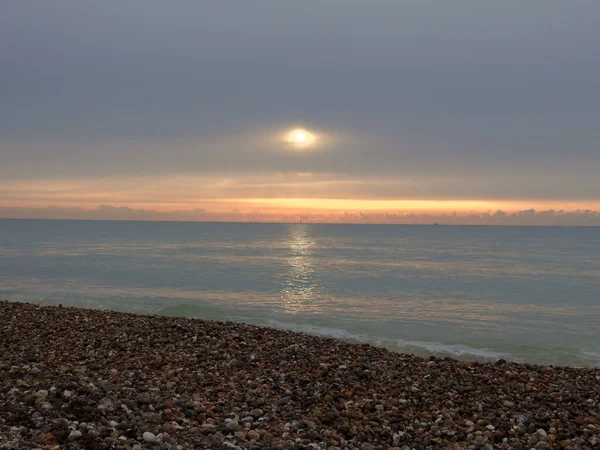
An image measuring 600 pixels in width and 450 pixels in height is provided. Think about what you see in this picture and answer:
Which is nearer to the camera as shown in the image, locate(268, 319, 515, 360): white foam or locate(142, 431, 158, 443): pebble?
locate(142, 431, 158, 443): pebble

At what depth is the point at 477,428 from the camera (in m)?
8.45

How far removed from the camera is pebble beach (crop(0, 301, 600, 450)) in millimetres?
7293

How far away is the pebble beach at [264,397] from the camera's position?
23.9 ft

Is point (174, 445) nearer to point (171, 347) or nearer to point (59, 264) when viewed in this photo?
point (171, 347)

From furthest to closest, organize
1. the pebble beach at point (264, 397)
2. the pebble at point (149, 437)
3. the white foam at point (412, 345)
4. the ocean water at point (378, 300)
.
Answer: the ocean water at point (378, 300), the white foam at point (412, 345), the pebble beach at point (264, 397), the pebble at point (149, 437)

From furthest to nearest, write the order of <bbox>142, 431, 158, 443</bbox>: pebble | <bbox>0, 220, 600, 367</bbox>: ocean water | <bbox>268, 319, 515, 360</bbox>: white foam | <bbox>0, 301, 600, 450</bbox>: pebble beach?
1. <bbox>0, 220, 600, 367</bbox>: ocean water
2. <bbox>268, 319, 515, 360</bbox>: white foam
3. <bbox>0, 301, 600, 450</bbox>: pebble beach
4. <bbox>142, 431, 158, 443</bbox>: pebble

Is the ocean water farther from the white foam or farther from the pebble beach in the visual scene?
the pebble beach

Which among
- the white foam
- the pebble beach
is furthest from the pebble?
the white foam

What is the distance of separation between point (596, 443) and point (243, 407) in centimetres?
594

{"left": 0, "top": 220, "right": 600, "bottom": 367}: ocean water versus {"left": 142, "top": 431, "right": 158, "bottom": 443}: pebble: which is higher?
{"left": 142, "top": 431, "right": 158, "bottom": 443}: pebble

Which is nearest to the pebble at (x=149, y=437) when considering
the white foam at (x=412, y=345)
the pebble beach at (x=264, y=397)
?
the pebble beach at (x=264, y=397)

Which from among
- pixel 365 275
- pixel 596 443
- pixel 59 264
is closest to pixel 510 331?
pixel 596 443

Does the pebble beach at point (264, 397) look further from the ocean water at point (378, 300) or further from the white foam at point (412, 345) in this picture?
the ocean water at point (378, 300)

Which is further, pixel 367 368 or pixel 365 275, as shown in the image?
pixel 365 275
